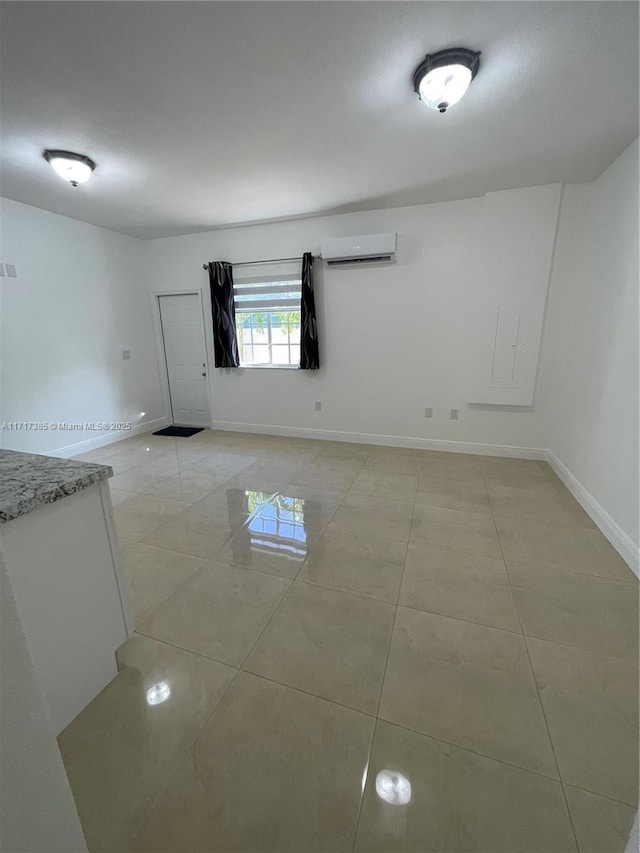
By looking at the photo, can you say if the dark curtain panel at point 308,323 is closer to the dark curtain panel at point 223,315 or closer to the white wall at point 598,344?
the dark curtain panel at point 223,315

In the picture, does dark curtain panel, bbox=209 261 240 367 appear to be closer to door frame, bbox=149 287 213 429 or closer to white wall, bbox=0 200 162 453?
door frame, bbox=149 287 213 429

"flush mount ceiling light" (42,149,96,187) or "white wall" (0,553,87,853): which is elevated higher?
"flush mount ceiling light" (42,149,96,187)

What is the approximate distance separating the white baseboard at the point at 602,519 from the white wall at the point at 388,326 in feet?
2.22

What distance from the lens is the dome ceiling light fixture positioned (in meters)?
1.58

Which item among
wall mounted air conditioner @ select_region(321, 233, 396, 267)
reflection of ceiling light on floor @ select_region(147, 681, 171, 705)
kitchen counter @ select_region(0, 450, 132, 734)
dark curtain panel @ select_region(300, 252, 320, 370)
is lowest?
reflection of ceiling light on floor @ select_region(147, 681, 171, 705)

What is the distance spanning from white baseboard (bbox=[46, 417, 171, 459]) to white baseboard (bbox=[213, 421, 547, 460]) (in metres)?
0.95

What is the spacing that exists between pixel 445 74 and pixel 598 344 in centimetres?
215

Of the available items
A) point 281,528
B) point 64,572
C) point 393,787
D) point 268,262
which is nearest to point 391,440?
point 281,528

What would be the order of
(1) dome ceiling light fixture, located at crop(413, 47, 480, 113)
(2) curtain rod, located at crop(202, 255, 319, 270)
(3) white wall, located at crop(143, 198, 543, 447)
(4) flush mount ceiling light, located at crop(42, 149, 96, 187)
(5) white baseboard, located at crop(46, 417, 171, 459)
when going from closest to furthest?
1. (1) dome ceiling light fixture, located at crop(413, 47, 480, 113)
2. (4) flush mount ceiling light, located at crop(42, 149, 96, 187)
3. (3) white wall, located at crop(143, 198, 543, 447)
4. (5) white baseboard, located at crop(46, 417, 171, 459)
5. (2) curtain rod, located at crop(202, 255, 319, 270)

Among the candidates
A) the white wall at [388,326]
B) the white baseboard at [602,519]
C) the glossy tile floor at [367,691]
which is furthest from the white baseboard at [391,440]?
the glossy tile floor at [367,691]

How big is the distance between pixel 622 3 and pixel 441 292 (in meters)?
2.24

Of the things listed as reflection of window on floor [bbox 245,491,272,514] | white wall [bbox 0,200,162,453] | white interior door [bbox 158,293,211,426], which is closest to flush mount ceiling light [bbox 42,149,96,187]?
white wall [bbox 0,200,162,453]

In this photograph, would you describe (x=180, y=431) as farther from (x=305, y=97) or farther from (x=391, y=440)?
(x=305, y=97)

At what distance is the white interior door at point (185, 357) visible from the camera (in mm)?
4723
